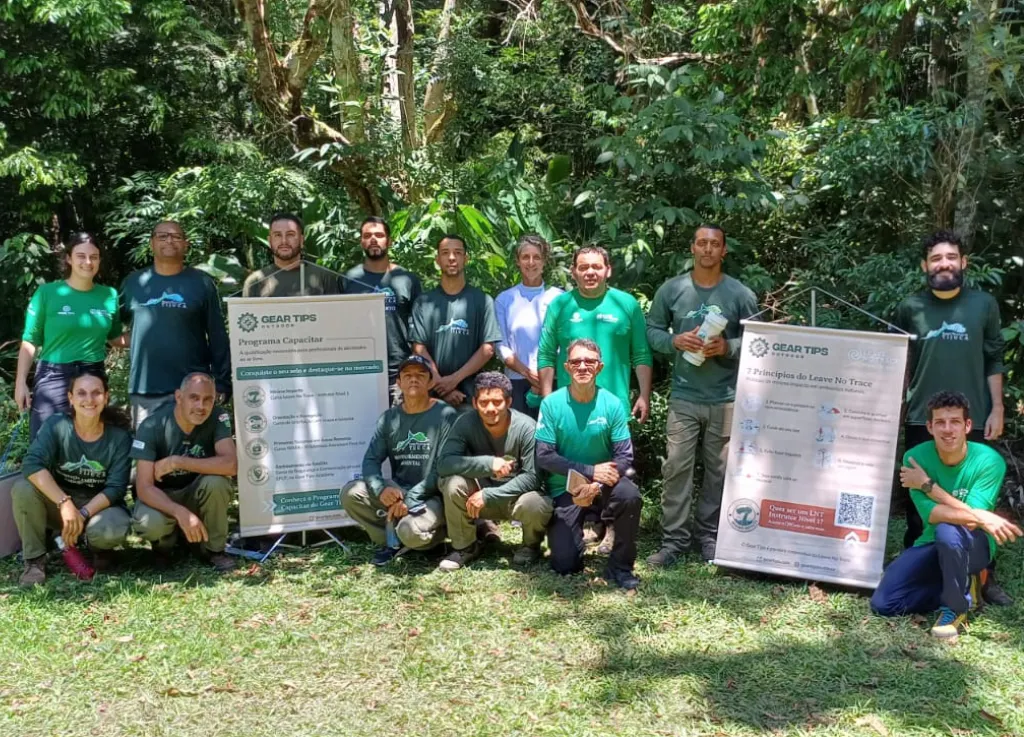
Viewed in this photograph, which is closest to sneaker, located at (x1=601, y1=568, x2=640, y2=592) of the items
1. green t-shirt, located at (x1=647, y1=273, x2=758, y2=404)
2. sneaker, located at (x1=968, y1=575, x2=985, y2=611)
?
green t-shirt, located at (x1=647, y1=273, x2=758, y2=404)

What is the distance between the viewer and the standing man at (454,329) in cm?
559

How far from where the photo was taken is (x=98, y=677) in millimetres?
3973

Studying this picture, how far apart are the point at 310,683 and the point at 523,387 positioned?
2.42m

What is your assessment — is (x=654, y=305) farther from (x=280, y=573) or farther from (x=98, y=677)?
(x=98, y=677)

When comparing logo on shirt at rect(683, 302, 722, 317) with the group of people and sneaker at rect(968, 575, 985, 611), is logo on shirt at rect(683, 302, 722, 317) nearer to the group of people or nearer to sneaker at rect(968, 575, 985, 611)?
the group of people

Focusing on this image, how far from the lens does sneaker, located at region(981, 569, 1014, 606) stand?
463 centimetres

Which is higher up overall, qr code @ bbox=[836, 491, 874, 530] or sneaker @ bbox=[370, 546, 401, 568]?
qr code @ bbox=[836, 491, 874, 530]

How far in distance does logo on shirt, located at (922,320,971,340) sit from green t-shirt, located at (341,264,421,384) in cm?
288

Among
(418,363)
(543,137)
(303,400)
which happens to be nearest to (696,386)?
(418,363)

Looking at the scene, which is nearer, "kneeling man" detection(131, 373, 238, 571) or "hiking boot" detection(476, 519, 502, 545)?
"kneeling man" detection(131, 373, 238, 571)

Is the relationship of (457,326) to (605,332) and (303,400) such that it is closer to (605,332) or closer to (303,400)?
(605,332)

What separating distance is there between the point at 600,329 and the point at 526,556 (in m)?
1.31

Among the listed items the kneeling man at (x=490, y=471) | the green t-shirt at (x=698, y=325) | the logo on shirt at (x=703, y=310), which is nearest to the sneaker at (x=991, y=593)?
the green t-shirt at (x=698, y=325)

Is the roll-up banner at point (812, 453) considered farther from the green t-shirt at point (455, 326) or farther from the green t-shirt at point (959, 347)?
the green t-shirt at point (455, 326)
